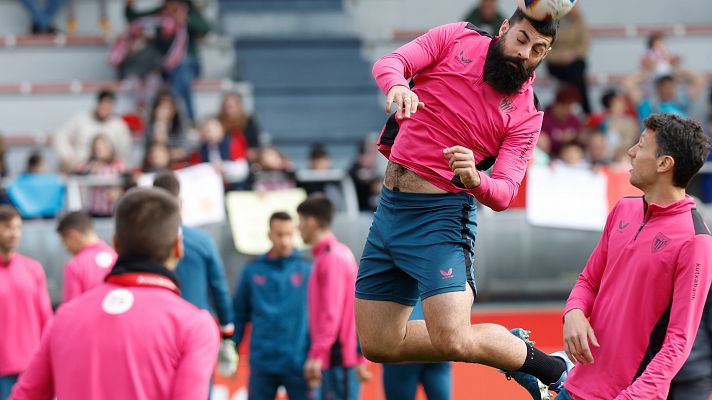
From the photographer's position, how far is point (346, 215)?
13750 mm

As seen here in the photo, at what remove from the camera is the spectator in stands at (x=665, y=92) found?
53.7 ft

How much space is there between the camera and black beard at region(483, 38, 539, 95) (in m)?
6.12

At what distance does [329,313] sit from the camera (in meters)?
9.26

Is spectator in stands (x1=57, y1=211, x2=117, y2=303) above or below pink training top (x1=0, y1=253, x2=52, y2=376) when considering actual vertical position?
above

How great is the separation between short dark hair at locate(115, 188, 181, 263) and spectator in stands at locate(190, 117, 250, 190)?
31.3 feet

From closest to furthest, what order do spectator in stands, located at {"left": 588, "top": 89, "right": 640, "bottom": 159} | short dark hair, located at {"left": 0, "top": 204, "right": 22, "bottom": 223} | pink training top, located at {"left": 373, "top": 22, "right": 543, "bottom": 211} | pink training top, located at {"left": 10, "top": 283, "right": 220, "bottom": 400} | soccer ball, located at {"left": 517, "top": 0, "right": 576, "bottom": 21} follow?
pink training top, located at {"left": 10, "top": 283, "right": 220, "bottom": 400} → soccer ball, located at {"left": 517, "top": 0, "right": 576, "bottom": 21} → pink training top, located at {"left": 373, "top": 22, "right": 543, "bottom": 211} → short dark hair, located at {"left": 0, "top": 204, "right": 22, "bottom": 223} → spectator in stands, located at {"left": 588, "top": 89, "right": 640, "bottom": 159}

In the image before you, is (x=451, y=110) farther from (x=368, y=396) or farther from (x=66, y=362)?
(x=368, y=396)

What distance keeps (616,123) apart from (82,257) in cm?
891

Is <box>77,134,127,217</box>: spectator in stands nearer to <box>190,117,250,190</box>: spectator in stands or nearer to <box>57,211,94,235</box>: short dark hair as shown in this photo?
<box>190,117,250,190</box>: spectator in stands

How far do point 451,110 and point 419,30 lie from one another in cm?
1379

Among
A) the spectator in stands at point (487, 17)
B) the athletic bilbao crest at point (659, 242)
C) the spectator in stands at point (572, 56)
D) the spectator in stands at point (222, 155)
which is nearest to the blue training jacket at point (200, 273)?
the athletic bilbao crest at point (659, 242)

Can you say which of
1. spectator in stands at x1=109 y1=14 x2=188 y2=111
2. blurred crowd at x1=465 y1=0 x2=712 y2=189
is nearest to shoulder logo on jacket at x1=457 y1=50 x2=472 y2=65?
blurred crowd at x1=465 y1=0 x2=712 y2=189

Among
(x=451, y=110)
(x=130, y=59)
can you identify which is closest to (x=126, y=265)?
(x=451, y=110)

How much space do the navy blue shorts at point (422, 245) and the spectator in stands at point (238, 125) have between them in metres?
8.54
